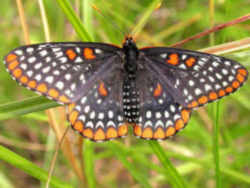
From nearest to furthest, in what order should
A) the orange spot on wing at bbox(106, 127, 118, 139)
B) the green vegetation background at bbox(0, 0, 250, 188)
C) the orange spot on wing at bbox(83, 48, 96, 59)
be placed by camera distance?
1. the orange spot on wing at bbox(106, 127, 118, 139)
2. the orange spot on wing at bbox(83, 48, 96, 59)
3. the green vegetation background at bbox(0, 0, 250, 188)

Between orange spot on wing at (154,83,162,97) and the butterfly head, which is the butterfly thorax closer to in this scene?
the butterfly head

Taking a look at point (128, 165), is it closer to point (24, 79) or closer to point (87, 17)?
point (24, 79)

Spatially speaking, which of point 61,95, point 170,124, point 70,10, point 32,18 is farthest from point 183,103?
point 32,18

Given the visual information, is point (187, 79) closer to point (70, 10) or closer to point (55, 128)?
point (70, 10)

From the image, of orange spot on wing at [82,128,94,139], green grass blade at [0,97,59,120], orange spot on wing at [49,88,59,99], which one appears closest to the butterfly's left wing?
orange spot on wing at [82,128,94,139]

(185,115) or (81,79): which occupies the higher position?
(81,79)

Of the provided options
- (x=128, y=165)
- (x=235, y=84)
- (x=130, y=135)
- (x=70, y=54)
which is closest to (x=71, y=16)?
(x=70, y=54)
